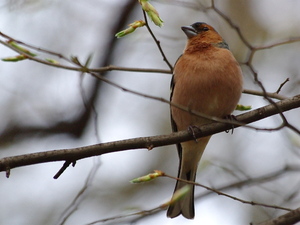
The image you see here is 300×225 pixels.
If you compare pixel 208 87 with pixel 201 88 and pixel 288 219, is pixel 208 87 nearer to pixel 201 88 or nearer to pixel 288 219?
pixel 201 88

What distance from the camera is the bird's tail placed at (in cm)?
666

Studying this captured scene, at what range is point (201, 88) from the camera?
6.30 m

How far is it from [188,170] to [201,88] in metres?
1.36

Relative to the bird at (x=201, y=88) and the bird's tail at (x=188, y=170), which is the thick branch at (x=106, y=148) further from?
the bird's tail at (x=188, y=170)

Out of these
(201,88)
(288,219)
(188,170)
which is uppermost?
(288,219)

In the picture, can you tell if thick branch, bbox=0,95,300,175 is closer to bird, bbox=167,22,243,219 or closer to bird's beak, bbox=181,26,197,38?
bird, bbox=167,22,243,219

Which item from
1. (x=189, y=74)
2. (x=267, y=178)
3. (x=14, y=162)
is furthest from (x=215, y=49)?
(x=14, y=162)

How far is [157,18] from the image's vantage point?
175 inches

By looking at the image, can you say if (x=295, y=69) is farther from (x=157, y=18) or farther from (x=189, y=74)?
(x=157, y=18)

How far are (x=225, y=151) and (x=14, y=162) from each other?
7186 millimetres

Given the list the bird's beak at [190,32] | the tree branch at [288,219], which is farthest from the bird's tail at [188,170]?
the tree branch at [288,219]

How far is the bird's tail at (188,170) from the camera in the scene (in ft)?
21.8

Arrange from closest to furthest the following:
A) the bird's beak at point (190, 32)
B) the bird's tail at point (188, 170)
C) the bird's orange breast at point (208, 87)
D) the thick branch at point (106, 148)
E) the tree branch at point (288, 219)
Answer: the tree branch at point (288, 219) → the thick branch at point (106, 148) → the bird's orange breast at point (208, 87) → the bird's tail at point (188, 170) → the bird's beak at point (190, 32)

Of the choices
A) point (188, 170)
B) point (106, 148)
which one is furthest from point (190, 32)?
point (106, 148)
